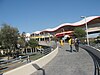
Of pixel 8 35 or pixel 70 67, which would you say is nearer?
pixel 70 67

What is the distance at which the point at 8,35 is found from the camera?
40.7m

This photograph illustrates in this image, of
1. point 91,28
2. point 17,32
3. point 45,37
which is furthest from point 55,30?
point 17,32

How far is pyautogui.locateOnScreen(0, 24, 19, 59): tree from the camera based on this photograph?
40.6m

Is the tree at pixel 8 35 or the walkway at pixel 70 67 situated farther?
the tree at pixel 8 35

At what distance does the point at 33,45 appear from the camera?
6731 cm

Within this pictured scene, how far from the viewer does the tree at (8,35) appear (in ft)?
133

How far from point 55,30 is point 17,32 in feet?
228

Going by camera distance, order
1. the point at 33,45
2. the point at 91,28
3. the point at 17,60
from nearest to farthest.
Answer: the point at 17,60 → the point at 33,45 → the point at 91,28

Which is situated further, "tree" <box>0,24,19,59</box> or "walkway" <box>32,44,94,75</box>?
"tree" <box>0,24,19,59</box>

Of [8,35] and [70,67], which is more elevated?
[8,35]

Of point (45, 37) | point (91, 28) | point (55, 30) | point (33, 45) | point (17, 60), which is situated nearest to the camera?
point (17, 60)

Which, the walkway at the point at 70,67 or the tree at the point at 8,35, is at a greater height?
the tree at the point at 8,35

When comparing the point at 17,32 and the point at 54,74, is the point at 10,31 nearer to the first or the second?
the point at 17,32

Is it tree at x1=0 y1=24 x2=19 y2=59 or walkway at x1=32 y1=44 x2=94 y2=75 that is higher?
tree at x1=0 y1=24 x2=19 y2=59
